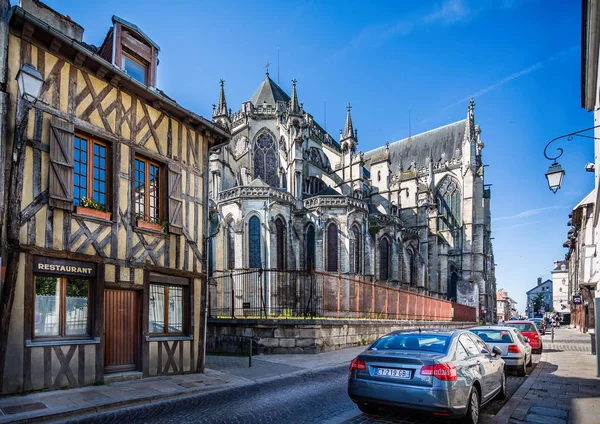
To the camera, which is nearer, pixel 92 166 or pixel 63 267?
pixel 63 267

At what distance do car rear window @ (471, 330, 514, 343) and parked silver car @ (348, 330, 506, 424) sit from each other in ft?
15.8

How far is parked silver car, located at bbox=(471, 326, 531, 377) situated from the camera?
1065cm

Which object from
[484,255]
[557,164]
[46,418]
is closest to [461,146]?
[484,255]

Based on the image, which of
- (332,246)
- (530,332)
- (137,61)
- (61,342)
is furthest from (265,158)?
(61,342)

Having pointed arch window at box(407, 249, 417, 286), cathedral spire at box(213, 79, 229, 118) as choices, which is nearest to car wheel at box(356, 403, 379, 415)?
cathedral spire at box(213, 79, 229, 118)

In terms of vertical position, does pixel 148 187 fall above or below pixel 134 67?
below

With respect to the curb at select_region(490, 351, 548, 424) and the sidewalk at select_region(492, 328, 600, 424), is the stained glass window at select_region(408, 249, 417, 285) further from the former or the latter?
the curb at select_region(490, 351, 548, 424)

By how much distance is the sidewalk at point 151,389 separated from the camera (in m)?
6.52

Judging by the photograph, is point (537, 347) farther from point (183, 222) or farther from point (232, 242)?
point (232, 242)

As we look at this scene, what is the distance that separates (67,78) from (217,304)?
711 inches

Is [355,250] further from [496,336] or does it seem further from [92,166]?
[92,166]

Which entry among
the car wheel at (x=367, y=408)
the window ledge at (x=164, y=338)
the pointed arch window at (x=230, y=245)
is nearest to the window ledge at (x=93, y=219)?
the window ledge at (x=164, y=338)

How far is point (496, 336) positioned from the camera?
1128 centimetres

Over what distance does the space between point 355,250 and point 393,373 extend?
26.6 metres
